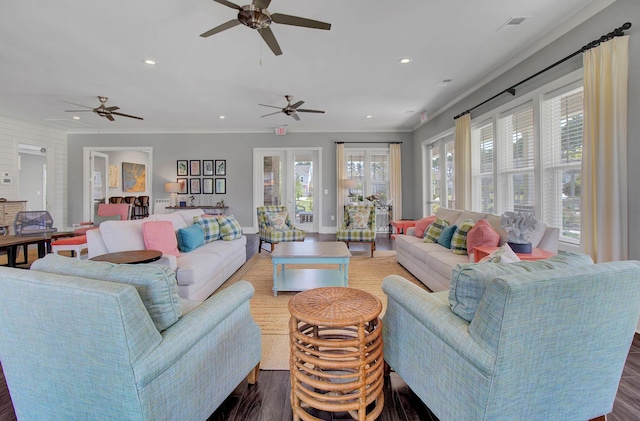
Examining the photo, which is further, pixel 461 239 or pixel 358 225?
pixel 358 225

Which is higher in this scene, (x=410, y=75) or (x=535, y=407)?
(x=410, y=75)

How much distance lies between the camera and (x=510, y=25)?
2977 mm

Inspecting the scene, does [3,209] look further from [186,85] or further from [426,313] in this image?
[426,313]

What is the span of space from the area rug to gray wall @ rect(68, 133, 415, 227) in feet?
9.96

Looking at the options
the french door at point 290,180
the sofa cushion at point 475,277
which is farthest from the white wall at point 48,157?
the sofa cushion at point 475,277

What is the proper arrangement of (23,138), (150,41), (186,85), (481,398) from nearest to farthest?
(481,398), (150,41), (186,85), (23,138)

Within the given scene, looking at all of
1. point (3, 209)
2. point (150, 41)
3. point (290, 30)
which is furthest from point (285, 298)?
point (3, 209)

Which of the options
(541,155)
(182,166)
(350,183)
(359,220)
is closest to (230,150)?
(182,166)

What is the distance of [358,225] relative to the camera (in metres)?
5.54

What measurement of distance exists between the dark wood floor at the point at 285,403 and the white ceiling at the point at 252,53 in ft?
9.91

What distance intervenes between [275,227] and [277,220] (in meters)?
0.13

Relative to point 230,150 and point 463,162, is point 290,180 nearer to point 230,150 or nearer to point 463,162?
point 230,150

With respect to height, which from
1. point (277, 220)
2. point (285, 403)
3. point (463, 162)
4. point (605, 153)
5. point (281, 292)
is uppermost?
point (463, 162)

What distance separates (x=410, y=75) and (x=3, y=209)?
804 centimetres
